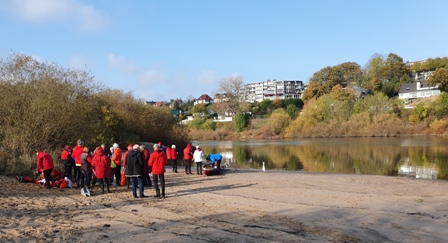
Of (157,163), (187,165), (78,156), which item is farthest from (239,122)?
(157,163)

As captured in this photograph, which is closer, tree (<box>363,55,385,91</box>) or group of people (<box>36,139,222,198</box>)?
group of people (<box>36,139,222,198</box>)

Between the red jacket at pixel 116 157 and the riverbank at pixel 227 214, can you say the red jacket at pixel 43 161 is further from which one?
the red jacket at pixel 116 157

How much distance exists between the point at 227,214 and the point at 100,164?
5.45 meters

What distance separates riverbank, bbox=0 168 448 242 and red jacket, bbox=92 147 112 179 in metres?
0.72

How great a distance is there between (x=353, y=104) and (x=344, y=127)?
785 cm

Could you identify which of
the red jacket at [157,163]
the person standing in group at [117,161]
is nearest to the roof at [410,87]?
the person standing in group at [117,161]

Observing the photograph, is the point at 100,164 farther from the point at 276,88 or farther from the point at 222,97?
the point at 276,88

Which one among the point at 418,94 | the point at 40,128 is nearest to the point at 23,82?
the point at 40,128

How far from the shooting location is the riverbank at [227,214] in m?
8.24

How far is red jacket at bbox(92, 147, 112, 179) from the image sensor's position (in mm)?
13828

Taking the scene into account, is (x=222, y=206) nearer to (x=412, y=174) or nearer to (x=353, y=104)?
(x=412, y=174)

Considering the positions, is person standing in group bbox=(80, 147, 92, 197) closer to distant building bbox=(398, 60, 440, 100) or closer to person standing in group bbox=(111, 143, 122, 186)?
person standing in group bbox=(111, 143, 122, 186)

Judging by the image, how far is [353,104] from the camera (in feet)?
262

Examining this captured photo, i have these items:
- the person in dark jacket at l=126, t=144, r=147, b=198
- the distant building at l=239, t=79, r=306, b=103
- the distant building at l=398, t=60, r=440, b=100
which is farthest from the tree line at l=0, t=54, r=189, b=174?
the distant building at l=239, t=79, r=306, b=103
